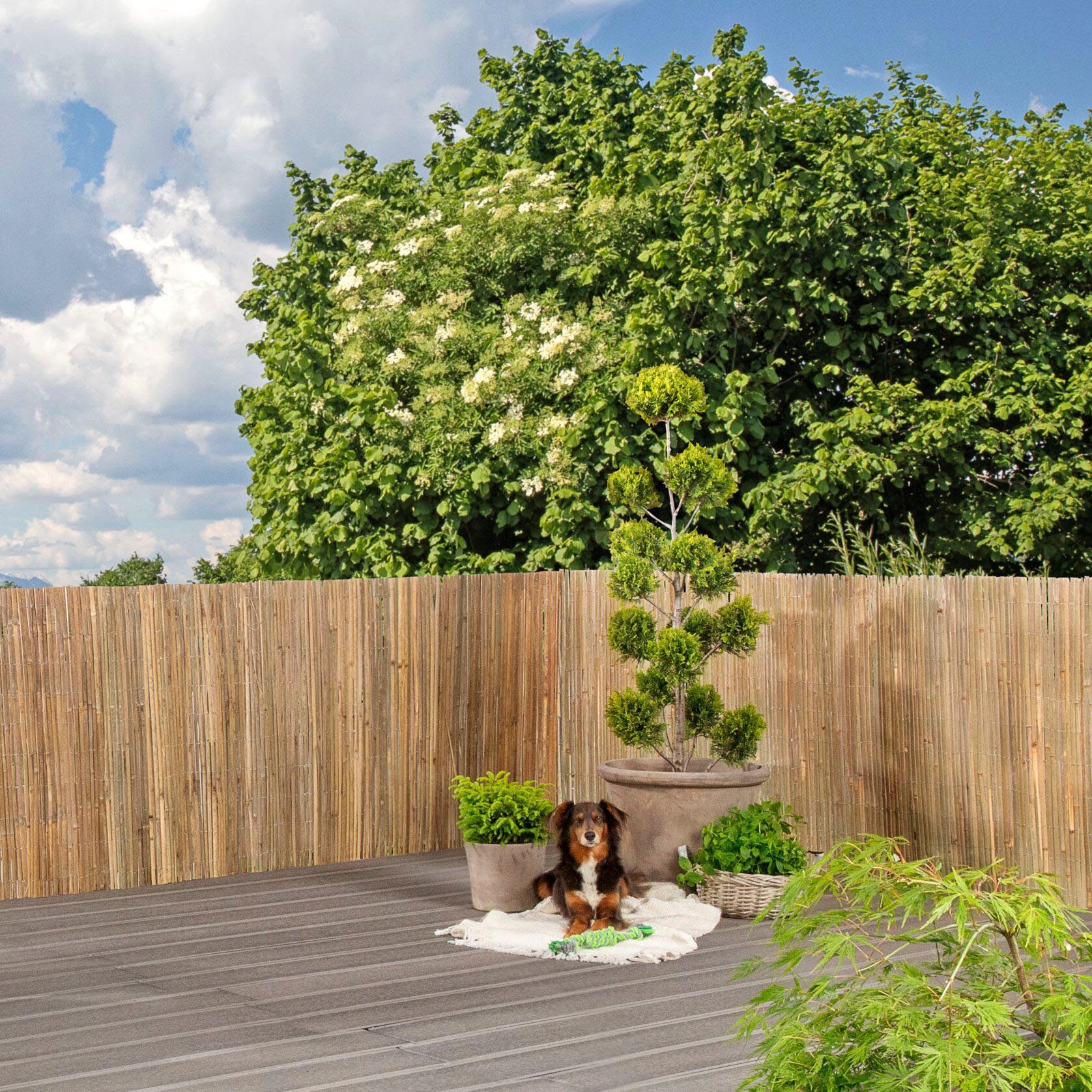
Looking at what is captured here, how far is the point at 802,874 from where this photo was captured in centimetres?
193

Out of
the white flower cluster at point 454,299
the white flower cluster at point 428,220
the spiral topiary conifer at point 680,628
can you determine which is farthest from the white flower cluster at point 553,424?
the spiral topiary conifer at point 680,628

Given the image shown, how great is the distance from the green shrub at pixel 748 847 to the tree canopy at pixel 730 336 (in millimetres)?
3994

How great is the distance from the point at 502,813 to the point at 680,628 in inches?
46.1

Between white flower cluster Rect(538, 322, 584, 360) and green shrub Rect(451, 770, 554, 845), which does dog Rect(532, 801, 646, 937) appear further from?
white flower cluster Rect(538, 322, 584, 360)

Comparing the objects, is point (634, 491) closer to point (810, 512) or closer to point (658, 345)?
point (658, 345)

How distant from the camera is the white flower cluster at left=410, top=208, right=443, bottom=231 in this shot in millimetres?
11938

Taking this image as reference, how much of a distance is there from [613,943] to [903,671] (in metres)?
2.06

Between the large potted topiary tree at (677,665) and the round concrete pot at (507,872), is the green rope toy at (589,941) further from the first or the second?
the large potted topiary tree at (677,665)

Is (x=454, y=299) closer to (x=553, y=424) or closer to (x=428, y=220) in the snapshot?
(x=428, y=220)

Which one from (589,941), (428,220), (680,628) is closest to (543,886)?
(589,941)

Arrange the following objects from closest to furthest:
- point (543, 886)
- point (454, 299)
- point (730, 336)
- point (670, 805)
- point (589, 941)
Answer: point (589, 941)
point (543, 886)
point (670, 805)
point (730, 336)
point (454, 299)

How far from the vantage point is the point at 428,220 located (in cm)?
1196

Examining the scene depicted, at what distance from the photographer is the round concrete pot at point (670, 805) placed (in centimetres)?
567

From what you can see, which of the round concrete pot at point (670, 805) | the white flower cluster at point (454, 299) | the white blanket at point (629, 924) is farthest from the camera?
the white flower cluster at point (454, 299)
